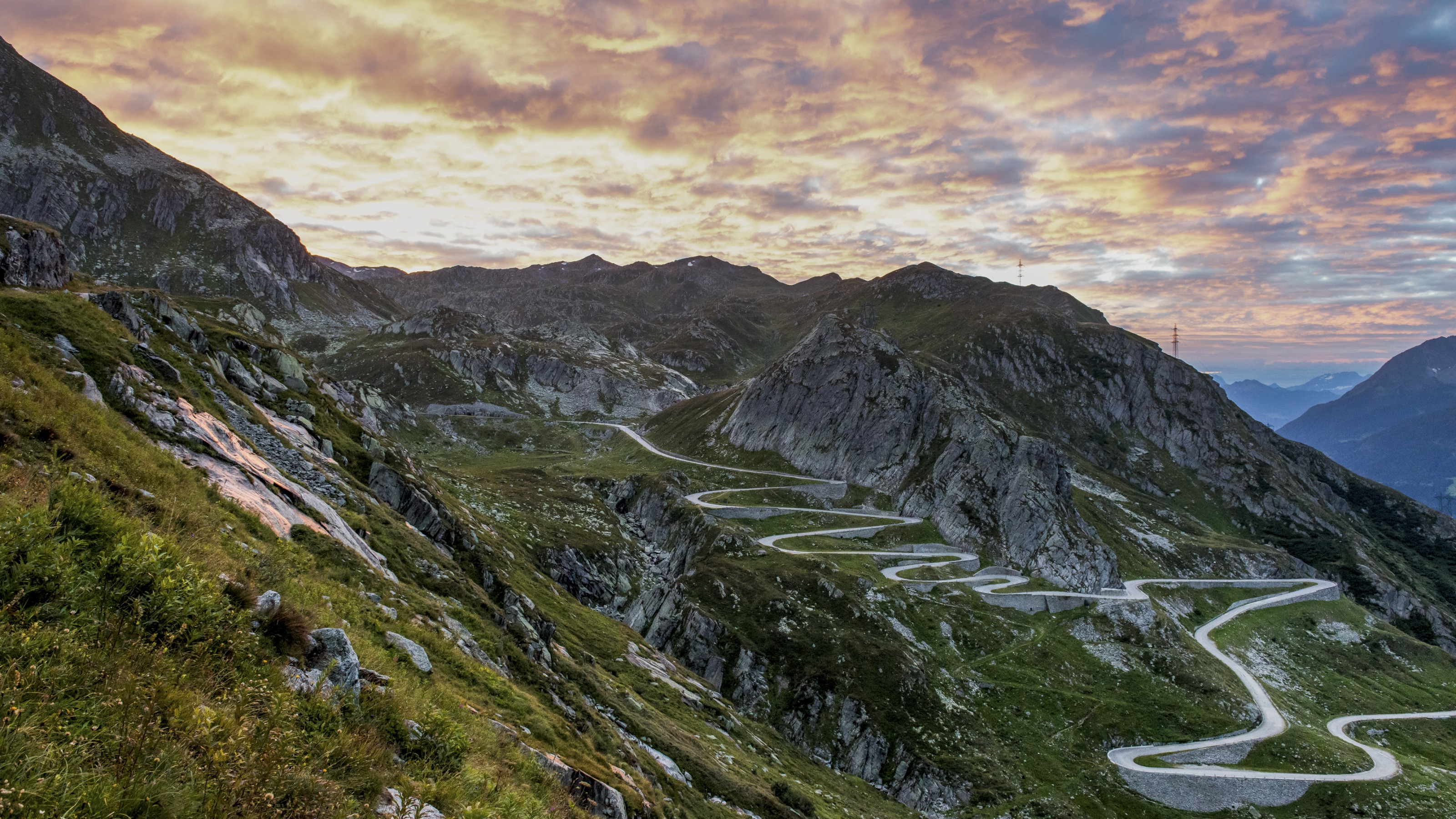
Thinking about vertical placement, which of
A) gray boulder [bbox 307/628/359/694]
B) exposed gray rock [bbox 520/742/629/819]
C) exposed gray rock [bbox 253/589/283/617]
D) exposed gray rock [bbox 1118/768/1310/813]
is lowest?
exposed gray rock [bbox 1118/768/1310/813]

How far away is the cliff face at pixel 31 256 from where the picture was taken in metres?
30.6

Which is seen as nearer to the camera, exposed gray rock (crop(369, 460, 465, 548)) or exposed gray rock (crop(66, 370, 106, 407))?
exposed gray rock (crop(66, 370, 106, 407))

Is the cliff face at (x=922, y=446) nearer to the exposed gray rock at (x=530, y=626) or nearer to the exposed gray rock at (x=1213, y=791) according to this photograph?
the exposed gray rock at (x=1213, y=791)

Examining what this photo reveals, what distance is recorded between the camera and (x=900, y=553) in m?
92.9

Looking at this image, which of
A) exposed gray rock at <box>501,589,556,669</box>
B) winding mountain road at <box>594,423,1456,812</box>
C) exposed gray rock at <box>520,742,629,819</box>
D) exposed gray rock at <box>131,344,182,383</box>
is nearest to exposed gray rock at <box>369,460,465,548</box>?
exposed gray rock at <box>501,589,556,669</box>

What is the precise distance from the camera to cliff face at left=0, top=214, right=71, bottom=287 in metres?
30.6

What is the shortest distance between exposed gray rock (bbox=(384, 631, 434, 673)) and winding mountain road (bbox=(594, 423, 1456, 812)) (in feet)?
221

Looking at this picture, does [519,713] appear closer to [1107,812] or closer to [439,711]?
[439,711]

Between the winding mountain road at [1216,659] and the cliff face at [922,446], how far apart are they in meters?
5.34

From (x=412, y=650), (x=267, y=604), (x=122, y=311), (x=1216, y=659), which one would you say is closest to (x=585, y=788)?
(x=412, y=650)

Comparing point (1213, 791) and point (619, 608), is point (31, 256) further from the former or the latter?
point (1213, 791)

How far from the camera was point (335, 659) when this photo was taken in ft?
31.7

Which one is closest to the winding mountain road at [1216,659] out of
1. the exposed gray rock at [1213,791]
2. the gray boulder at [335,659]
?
the exposed gray rock at [1213,791]

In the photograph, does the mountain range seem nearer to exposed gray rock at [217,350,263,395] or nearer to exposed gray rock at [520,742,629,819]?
exposed gray rock at [520,742,629,819]
